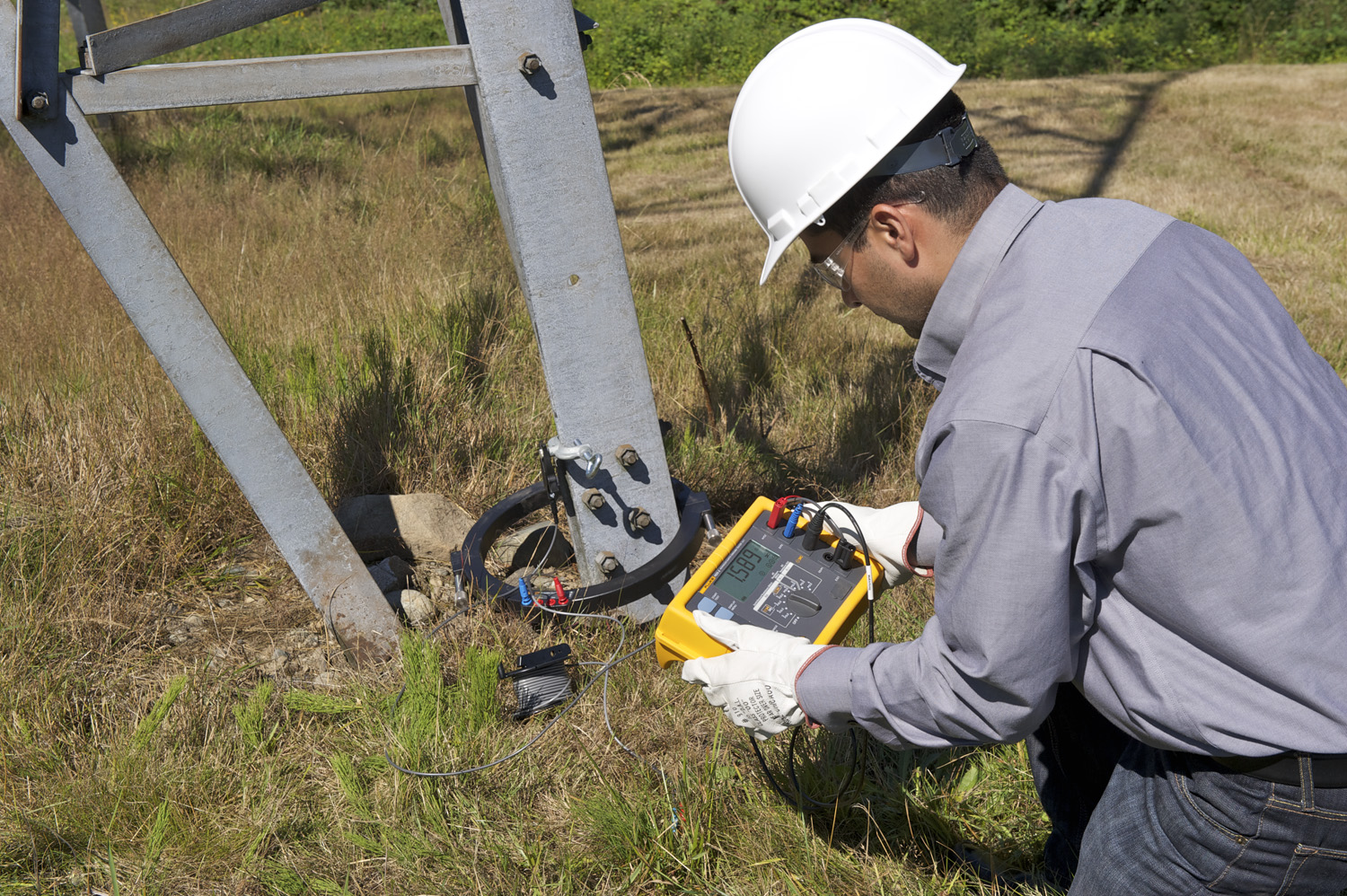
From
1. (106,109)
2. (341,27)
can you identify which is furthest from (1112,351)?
(341,27)

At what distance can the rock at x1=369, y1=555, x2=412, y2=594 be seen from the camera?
301 centimetres

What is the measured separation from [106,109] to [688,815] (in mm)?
1962

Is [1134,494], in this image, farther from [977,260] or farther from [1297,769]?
[1297,769]

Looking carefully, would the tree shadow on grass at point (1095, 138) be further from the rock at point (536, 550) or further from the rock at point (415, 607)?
the rock at point (415, 607)

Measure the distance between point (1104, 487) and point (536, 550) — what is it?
2.22 metres

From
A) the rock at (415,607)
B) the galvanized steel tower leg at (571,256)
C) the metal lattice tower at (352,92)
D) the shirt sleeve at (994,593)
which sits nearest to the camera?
the shirt sleeve at (994,593)

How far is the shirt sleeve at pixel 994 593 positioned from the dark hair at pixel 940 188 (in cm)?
39

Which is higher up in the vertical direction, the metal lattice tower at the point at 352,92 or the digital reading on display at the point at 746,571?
the metal lattice tower at the point at 352,92

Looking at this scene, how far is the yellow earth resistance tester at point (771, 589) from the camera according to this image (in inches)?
80.4

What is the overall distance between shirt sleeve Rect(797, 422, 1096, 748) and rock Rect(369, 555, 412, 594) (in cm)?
196

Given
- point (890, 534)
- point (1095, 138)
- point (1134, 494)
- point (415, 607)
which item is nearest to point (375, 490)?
point (415, 607)

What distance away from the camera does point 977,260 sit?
1387 millimetres

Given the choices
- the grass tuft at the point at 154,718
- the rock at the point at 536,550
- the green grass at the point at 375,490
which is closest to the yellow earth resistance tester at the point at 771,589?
the green grass at the point at 375,490

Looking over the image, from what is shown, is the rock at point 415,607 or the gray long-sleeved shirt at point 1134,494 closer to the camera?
the gray long-sleeved shirt at point 1134,494
